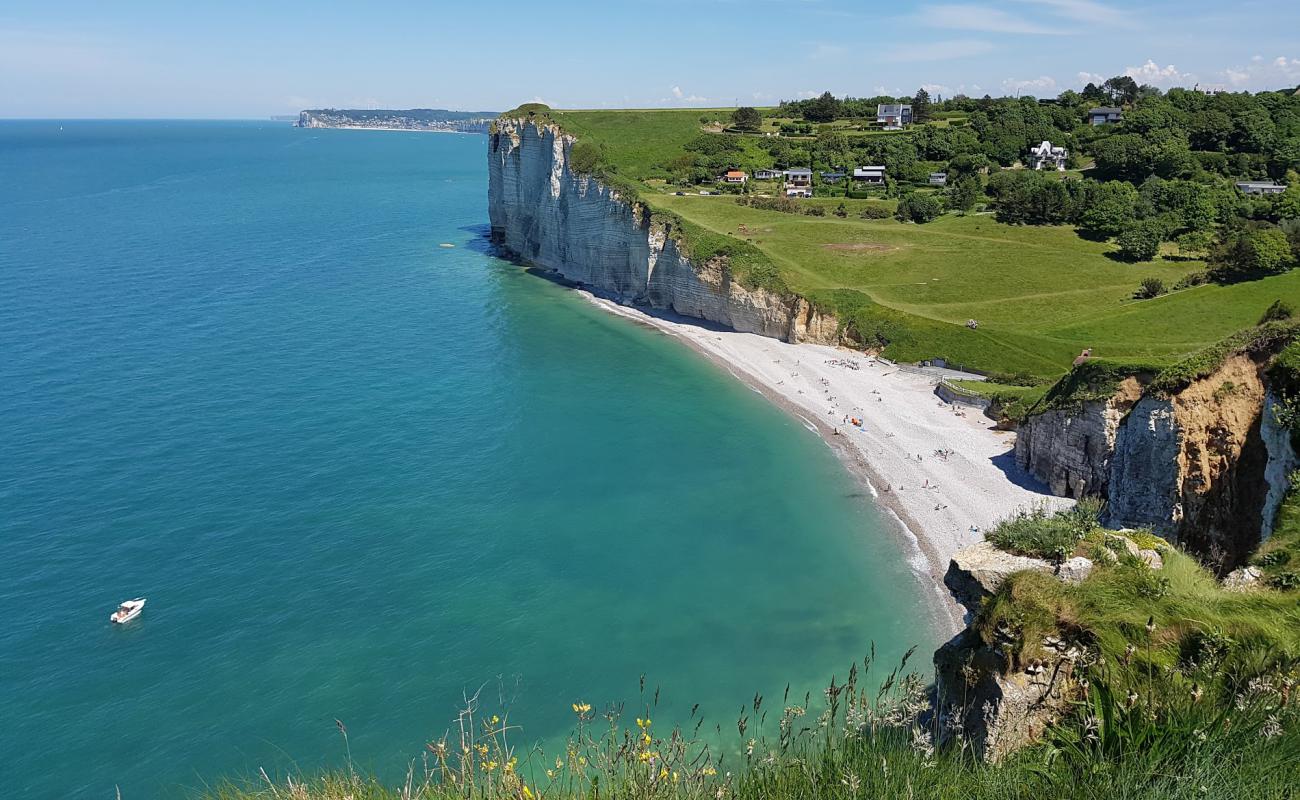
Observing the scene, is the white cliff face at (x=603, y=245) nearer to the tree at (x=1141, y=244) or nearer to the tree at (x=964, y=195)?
the tree at (x=1141, y=244)

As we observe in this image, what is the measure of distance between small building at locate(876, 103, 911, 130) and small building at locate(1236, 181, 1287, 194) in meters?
51.2

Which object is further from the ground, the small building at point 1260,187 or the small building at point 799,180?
the small building at point 799,180

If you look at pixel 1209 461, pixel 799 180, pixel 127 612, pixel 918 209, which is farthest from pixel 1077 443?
pixel 799 180

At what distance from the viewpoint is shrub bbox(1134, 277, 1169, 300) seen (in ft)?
199

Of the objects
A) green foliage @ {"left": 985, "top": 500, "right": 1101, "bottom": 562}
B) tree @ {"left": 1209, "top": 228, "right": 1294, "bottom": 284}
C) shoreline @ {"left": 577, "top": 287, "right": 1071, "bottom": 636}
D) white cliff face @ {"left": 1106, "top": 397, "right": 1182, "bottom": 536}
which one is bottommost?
shoreline @ {"left": 577, "top": 287, "right": 1071, "bottom": 636}

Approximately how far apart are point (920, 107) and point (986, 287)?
77.6 metres

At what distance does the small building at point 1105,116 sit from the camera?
365ft

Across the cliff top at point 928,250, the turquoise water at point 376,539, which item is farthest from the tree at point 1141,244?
the turquoise water at point 376,539

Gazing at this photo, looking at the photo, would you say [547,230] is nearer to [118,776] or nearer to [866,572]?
[866,572]

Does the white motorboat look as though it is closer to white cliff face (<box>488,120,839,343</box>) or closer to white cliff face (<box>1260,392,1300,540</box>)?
white cliff face (<box>1260,392,1300,540</box>)

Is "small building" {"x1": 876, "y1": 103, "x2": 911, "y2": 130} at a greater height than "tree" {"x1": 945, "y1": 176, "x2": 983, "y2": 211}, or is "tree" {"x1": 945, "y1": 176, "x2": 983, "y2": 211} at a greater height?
"small building" {"x1": 876, "y1": 103, "x2": 911, "y2": 130}

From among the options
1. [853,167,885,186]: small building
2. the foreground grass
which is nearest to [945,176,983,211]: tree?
[853,167,885,186]: small building

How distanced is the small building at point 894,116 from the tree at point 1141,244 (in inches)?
2357

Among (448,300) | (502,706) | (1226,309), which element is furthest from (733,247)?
(502,706)
